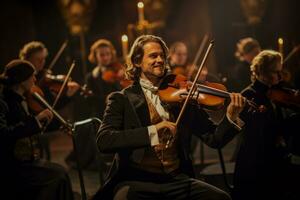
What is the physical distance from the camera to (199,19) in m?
9.25

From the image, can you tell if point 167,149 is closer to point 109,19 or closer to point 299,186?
point 299,186

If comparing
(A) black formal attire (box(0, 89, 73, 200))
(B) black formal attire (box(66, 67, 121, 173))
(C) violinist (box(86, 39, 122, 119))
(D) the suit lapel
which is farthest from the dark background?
(D) the suit lapel

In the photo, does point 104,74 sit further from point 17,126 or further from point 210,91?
point 210,91

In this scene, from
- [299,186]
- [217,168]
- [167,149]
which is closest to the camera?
[167,149]

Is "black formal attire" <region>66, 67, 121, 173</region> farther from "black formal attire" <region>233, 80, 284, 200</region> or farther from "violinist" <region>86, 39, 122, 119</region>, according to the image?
"black formal attire" <region>233, 80, 284, 200</region>

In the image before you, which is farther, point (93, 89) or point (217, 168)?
point (93, 89)

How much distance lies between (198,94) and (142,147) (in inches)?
23.7

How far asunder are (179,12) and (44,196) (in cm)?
633

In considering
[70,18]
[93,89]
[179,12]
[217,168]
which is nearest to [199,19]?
[179,12]

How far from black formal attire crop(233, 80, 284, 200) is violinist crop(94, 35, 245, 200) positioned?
1.61 ft

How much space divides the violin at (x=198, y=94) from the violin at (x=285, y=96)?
0.53 m

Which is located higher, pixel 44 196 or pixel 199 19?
pixel 199 19

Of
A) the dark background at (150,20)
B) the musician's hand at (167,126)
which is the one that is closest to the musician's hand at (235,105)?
the musician's hand at (167,126)

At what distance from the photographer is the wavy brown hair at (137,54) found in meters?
3.32
